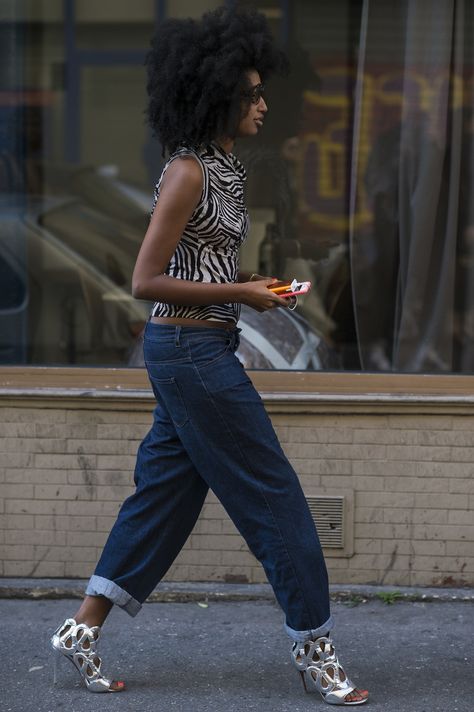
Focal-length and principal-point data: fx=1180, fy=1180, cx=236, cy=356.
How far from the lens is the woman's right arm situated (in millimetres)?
3381

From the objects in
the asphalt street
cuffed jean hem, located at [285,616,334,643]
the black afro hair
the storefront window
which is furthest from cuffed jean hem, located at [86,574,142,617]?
the storefront window

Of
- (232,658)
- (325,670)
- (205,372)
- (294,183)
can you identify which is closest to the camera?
(205,372)

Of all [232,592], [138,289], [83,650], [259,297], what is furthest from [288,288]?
[232,592]

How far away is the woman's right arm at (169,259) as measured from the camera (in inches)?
133

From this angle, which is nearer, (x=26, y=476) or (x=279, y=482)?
(x=279, y=482)

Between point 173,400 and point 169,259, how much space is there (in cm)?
43

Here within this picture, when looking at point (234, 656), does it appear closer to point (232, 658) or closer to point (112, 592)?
point (232, 658)

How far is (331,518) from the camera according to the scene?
466 centimetres

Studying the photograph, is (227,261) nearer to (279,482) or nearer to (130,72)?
(279,482)

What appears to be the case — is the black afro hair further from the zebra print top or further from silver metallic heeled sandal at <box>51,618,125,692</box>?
silver metallic heeled sandal at <box>51,618,125,692</box>

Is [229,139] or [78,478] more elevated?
[229,139]

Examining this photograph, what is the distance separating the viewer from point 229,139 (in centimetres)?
355

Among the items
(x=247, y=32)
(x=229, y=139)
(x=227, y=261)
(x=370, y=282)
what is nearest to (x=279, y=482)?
(x=227, y=261)

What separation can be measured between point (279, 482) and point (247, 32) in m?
1.33
